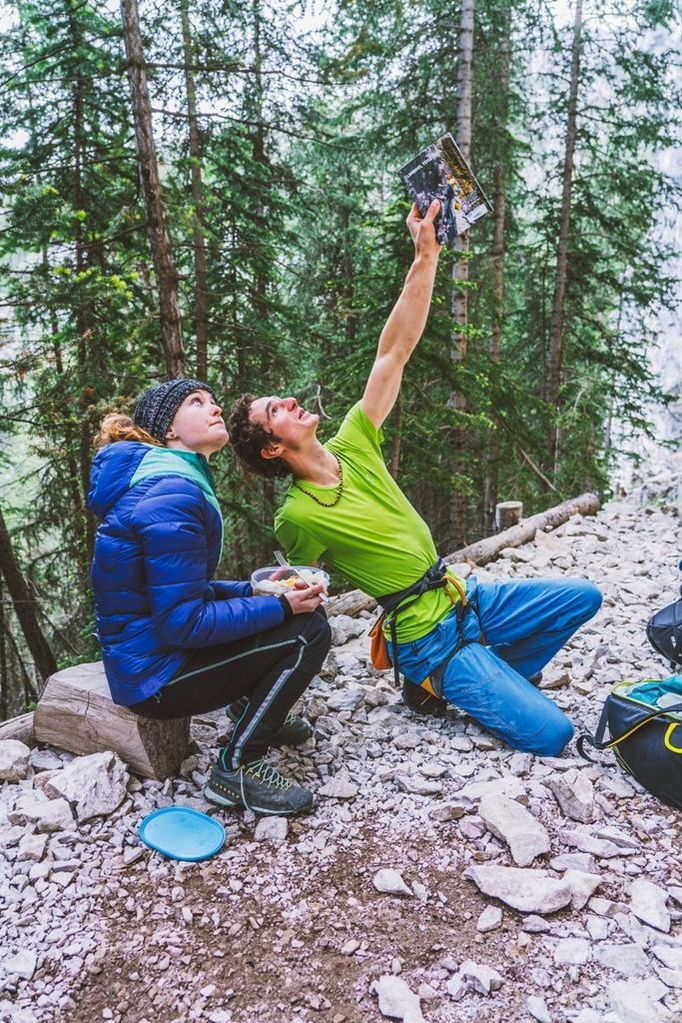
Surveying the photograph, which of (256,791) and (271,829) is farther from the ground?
(256,791)

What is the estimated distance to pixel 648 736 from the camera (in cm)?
313

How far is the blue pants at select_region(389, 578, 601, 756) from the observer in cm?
338

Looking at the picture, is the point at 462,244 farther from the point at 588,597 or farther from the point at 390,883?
the point at 390,883

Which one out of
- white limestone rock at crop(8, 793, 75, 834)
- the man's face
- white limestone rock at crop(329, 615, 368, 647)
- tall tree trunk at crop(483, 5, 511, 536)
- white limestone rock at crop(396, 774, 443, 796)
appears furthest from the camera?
tall tree trunk at crop(483, 5, 511, 536)

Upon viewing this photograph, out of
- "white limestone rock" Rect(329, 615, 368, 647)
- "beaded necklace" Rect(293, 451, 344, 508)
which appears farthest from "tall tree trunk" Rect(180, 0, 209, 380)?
"beaded necklace" Rect(293, 451, 344, 508)

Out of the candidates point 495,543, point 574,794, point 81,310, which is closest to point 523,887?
point 574,794

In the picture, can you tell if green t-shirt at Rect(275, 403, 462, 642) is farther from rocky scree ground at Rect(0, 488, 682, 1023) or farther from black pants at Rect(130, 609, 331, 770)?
rocky scree ground at Rect(0, 488, 682, 1023)

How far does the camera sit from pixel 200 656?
9.65 ft

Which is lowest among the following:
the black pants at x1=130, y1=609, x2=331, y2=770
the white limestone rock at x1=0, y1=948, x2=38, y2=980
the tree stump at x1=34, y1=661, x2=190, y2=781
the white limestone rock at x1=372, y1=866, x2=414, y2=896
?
the white limestone rock at x1=372, y1=866, x2=414, y2=896

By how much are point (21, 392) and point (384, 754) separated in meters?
6.76

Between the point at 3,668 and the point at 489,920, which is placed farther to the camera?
the point at 3,668

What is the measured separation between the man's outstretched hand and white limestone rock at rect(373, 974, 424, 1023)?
321 centimetres

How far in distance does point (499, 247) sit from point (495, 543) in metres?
7.50

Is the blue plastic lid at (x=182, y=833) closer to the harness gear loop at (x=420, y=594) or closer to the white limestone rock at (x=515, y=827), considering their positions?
the white limestone rock at (x=515, y=827)
